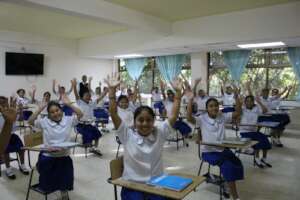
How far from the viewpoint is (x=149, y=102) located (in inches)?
475

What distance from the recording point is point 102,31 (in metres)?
9.90

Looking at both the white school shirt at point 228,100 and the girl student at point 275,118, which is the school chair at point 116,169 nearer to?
the girl student at point 275,118

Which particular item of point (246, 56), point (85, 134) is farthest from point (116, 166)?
point (246, 56)

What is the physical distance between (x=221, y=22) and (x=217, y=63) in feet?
10.7

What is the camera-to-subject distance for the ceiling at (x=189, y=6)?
20.0 feet

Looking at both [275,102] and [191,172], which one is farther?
[275,102]

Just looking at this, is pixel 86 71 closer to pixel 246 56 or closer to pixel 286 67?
pixel 246 56

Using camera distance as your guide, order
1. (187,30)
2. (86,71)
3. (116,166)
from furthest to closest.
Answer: (86,71) < (187,30) < (116,166)

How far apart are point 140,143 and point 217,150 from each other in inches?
59.3

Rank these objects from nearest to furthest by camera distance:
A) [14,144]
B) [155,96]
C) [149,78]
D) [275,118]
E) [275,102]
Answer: [14,144] < [275,118] < [275,102] < [155,96] < [149,78]

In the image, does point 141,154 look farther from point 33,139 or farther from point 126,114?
point 126,114

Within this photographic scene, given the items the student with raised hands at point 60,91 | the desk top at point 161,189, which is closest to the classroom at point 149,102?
the desk top at point 161,189

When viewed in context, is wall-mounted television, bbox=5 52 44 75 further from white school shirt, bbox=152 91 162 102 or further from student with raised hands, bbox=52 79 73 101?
white school shirt, bbox=152 91 162 102

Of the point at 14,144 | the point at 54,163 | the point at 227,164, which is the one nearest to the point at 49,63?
the point at 14,144
